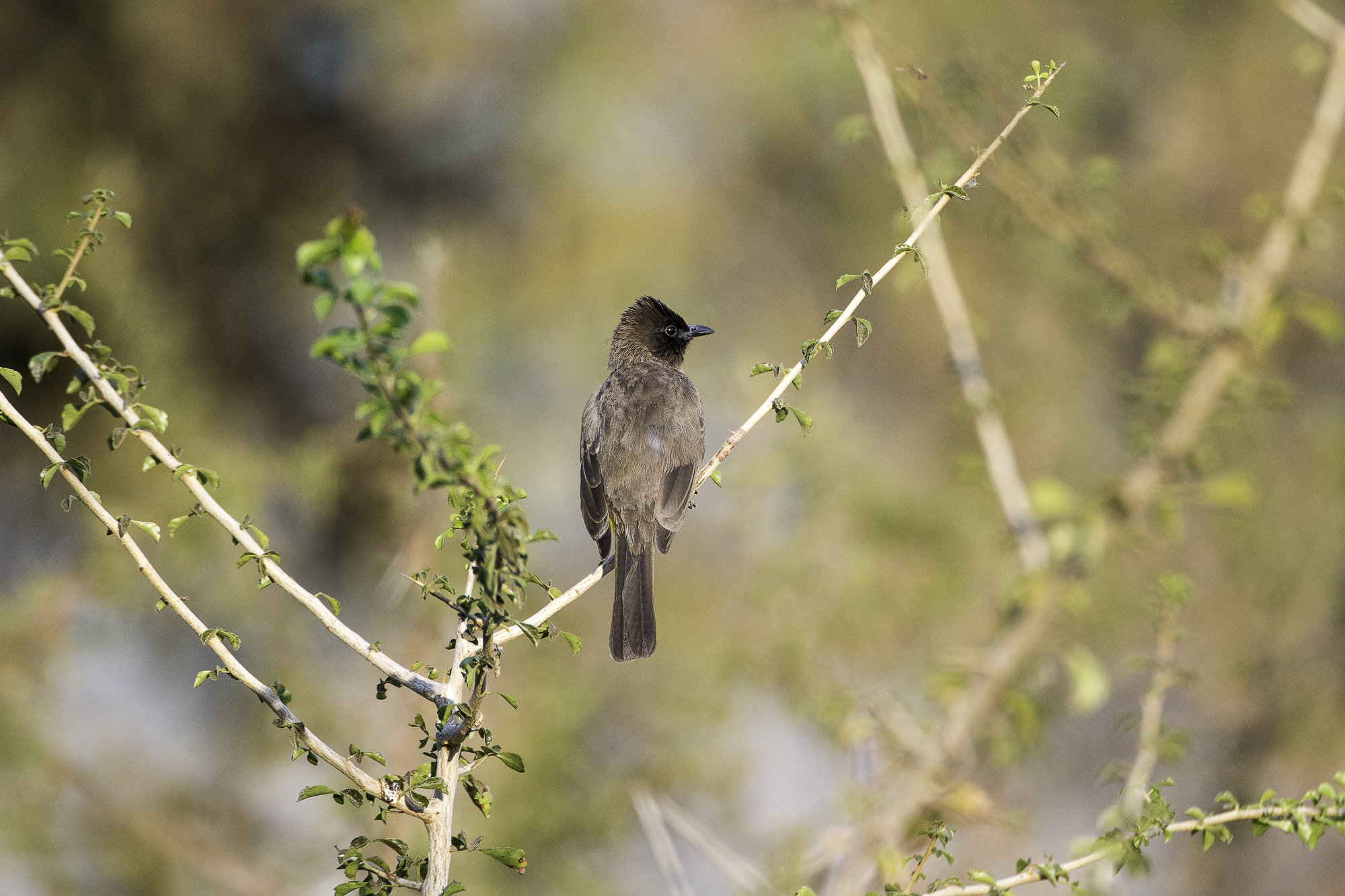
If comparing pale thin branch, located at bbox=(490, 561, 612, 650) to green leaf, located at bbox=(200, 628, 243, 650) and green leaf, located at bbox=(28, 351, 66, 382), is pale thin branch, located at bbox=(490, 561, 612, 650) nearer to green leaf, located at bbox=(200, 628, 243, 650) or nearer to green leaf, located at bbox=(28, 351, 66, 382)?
green leaf, located at bbox=(200, 628, 243, 650)

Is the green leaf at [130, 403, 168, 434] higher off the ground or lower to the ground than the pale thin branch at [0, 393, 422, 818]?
higher

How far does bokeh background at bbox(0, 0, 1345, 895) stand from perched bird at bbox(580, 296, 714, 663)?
567mm

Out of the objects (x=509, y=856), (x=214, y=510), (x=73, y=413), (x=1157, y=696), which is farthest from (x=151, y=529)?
(x=1157, y=696)

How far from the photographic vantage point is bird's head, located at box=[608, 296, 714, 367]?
17.0 feet

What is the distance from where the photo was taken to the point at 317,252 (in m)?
1.53

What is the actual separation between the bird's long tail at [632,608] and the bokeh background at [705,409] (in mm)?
626

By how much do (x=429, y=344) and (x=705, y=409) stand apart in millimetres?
3684

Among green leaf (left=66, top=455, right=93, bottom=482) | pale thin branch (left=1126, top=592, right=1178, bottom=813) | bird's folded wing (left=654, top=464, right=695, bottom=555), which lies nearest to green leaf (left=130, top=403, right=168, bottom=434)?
green leaf (left=66, top=455, right=93, bottom=482)

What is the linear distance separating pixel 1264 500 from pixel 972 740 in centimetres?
430

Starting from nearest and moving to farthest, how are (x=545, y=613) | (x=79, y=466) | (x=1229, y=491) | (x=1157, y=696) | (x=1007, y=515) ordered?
1. (x=79, y=466)
2. (x=545, y=613)
3. (x=1157, y=696)
4. (x=1229, y=491)
5. (x=1007, y=515)

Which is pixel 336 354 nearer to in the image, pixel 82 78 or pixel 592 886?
pixel 592 886

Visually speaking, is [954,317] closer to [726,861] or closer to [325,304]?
[726,861]

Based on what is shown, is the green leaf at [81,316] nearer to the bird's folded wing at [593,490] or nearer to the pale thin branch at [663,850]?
the pale thin branch at [663,850]

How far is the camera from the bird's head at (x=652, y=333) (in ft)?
17.0
